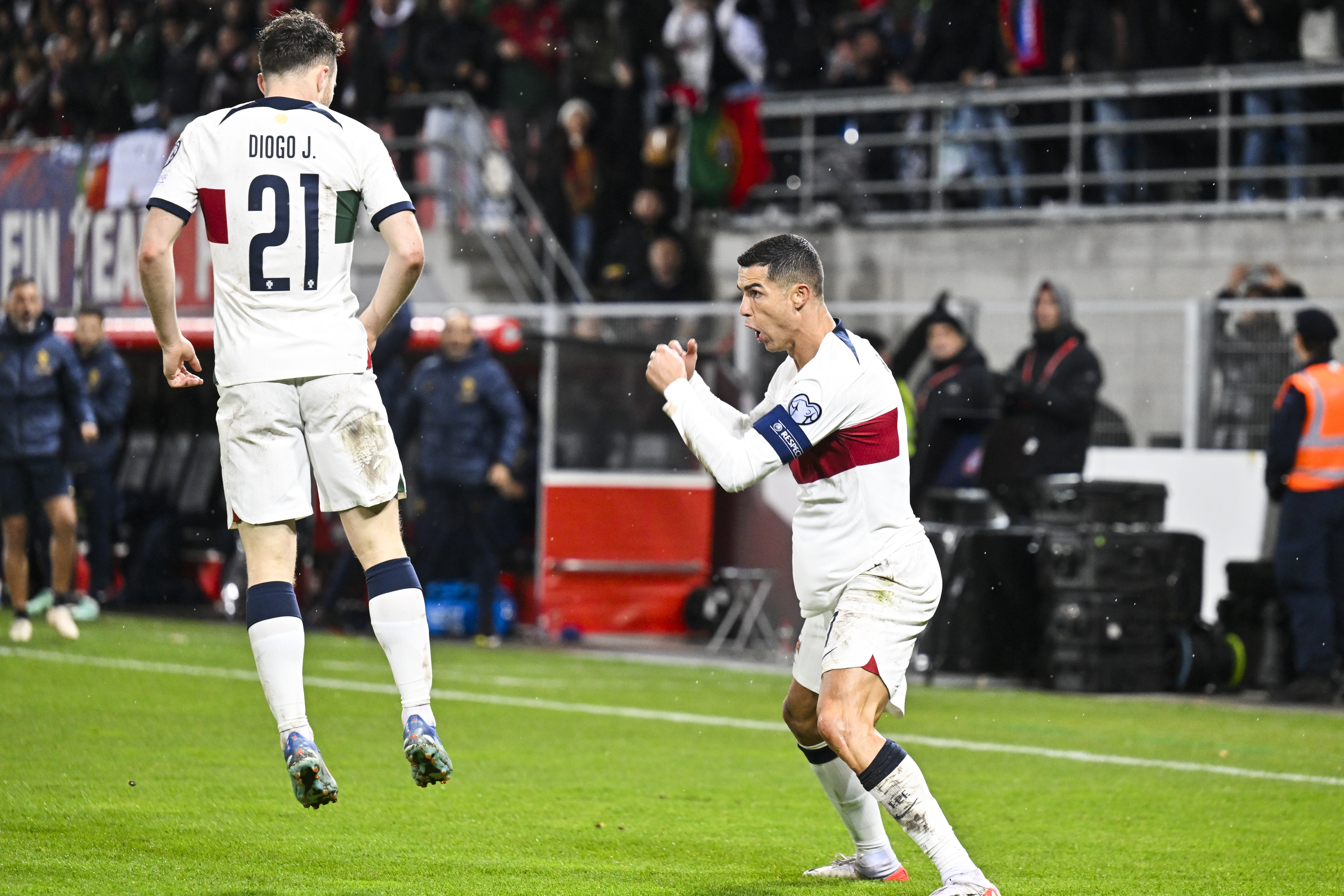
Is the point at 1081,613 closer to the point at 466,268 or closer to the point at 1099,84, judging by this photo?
the point at 1099,84

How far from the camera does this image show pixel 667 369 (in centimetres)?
571

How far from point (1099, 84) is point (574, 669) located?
7.23 m

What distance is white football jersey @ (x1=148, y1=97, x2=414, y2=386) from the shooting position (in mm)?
5883

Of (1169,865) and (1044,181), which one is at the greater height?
(1044,181)

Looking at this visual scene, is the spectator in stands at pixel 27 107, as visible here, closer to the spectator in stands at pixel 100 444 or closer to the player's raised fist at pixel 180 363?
the spectator in stands at pixel 100 444

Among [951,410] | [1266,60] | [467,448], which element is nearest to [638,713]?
[951,410]

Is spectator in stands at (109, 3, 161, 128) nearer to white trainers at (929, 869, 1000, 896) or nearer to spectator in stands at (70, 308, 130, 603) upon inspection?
spectator in stands at (70, 308, 130, 603)

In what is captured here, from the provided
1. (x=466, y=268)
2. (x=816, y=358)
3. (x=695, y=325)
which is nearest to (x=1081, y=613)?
(x=695, y=325)

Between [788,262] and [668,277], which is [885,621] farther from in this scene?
[668,277]

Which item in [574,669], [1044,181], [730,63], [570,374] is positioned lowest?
[574,669]

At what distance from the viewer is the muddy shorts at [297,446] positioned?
5934mm

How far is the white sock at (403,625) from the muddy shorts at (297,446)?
9.5 inches

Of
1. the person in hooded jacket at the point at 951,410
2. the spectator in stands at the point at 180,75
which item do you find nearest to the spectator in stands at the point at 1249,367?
the person in hooded jacket at the point at 951,410

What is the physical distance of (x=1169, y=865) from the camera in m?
6.51
